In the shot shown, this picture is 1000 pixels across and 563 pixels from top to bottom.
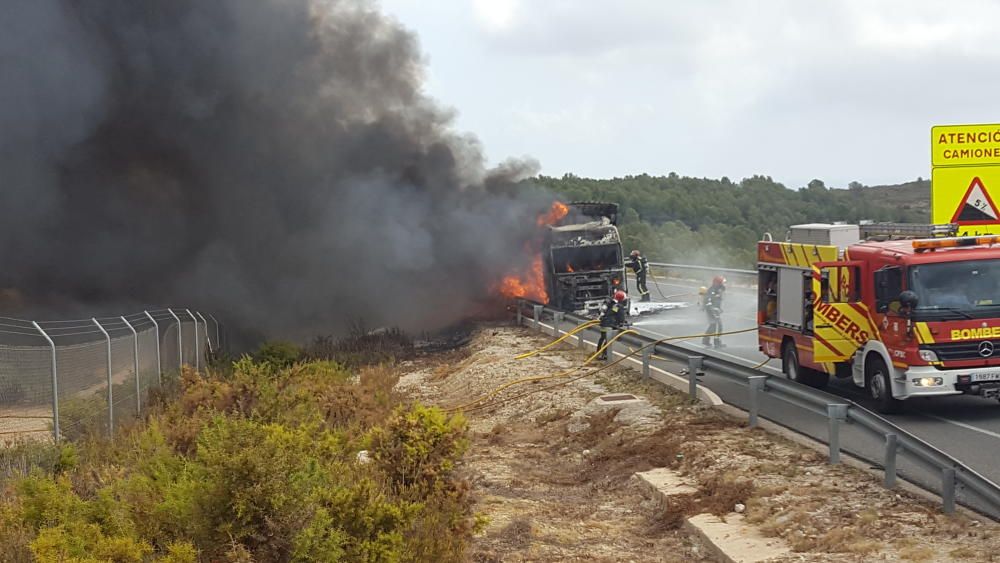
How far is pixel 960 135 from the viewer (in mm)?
14938

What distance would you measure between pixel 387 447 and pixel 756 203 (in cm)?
7305

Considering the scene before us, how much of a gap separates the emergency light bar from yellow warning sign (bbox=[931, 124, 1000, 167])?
1573 mm

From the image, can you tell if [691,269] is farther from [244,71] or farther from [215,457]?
[215,457]

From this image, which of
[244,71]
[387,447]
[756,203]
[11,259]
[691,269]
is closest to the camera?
[387,447]

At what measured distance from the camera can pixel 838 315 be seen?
48.2 ft

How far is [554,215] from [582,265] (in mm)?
2114

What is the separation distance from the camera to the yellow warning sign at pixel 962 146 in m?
14.9

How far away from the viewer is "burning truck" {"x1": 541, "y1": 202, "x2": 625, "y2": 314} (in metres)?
29.0

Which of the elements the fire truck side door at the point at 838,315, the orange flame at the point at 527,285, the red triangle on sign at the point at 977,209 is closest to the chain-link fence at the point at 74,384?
the fire truck side door at the point at 838,315

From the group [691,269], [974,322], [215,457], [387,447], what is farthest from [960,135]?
[691,269]

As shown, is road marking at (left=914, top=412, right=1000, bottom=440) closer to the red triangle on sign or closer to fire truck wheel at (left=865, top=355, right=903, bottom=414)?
fire truck wheel at (left=865, top=355, right=903, bottom=414)

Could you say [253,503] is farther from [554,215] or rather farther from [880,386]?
[554,215]

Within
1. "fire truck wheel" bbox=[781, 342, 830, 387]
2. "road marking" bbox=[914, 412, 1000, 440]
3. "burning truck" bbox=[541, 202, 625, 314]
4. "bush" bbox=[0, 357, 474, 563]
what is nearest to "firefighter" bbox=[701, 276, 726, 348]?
"fire truck wheel" bbox=[781, 342, 830, 387]

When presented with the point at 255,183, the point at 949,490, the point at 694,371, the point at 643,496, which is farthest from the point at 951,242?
the point at 255,183
